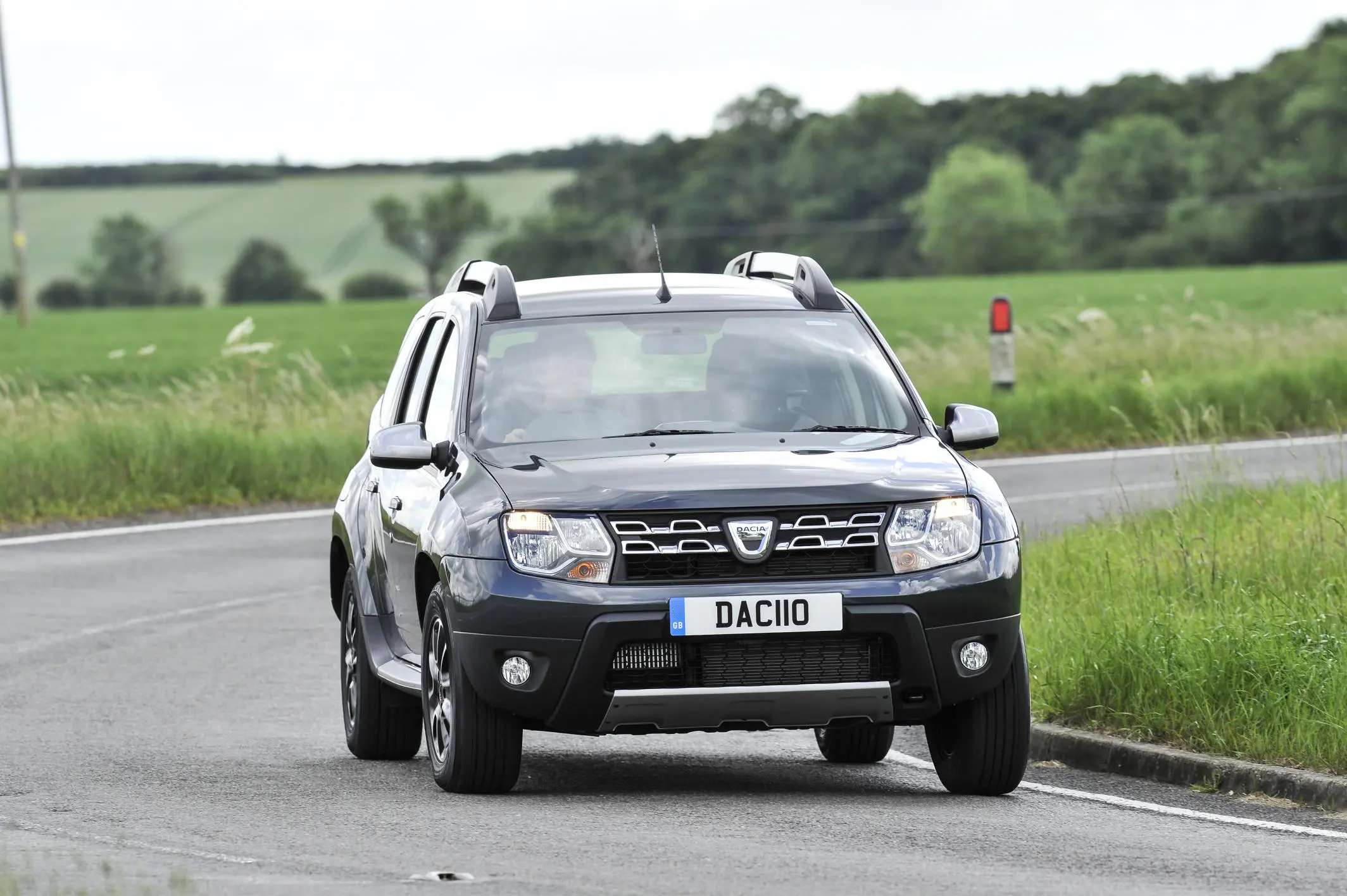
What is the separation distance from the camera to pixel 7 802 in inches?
348

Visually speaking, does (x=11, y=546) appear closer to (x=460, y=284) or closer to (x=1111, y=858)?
(x=460, y=284)

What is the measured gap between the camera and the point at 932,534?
8.37 meters

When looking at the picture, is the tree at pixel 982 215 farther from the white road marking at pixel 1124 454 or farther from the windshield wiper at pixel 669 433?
the windshield wiper at pixel 669 433

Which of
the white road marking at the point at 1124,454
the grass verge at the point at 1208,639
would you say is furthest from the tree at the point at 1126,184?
Answer: the grass verge at the point at 1208,639

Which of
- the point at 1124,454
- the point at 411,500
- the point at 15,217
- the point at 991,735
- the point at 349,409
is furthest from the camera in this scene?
the point at 15,217

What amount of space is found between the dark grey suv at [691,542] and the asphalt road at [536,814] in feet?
1.24

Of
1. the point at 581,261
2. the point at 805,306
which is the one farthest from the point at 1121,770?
the point at 581,261

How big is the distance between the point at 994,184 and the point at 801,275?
144 m

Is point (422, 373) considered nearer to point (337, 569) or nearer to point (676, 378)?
point (337, 569)

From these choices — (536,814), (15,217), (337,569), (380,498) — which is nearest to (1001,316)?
(337,569)

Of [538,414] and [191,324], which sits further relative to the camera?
[191,324]

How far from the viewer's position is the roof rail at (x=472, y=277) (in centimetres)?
1013

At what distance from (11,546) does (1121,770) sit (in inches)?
474

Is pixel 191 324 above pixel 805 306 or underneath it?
underneath
